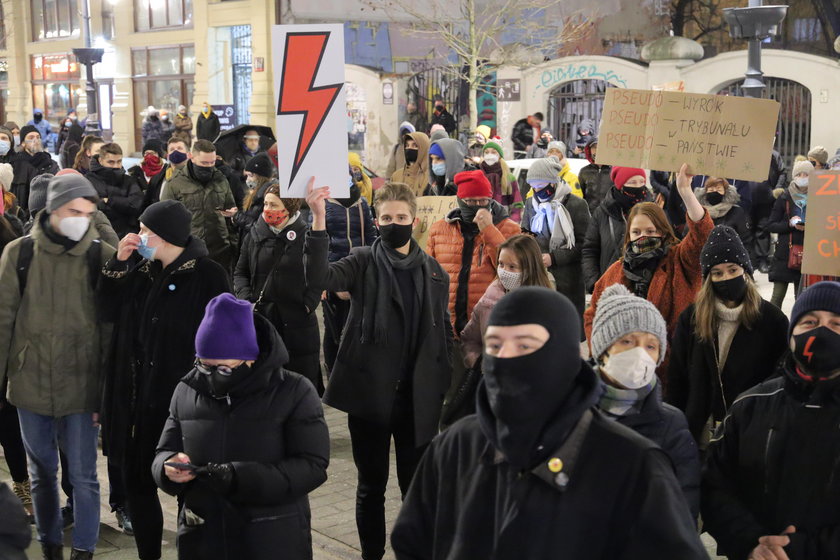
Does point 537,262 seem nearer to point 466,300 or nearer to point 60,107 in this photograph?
point 466,300

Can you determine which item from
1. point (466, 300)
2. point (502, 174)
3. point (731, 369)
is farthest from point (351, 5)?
point (731, 369)

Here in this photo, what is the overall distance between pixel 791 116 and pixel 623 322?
64.2ft

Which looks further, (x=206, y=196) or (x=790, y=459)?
(x=206, y=196)

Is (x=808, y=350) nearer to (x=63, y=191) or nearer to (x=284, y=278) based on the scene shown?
(x=63, y=191)

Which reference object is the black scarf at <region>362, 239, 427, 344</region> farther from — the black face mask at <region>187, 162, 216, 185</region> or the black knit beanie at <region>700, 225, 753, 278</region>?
the black face mask at <region>187, 162, 216, 185</region>

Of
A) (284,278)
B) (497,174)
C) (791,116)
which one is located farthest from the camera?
(791,116)

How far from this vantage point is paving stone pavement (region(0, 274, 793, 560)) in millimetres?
6105

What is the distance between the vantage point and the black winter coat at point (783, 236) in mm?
11297

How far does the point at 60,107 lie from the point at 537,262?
3587 cm

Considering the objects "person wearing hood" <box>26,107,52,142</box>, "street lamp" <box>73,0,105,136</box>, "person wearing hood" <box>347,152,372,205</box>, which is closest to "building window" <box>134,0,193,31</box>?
"person wearing hood" <box>26,107,52,142</box>

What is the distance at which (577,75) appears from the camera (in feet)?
82.3

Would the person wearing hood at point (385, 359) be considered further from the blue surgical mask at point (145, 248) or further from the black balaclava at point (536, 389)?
the black balaclava at point (536, 389)

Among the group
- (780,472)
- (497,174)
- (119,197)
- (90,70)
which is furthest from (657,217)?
(90,70)

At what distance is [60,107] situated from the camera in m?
39.1
